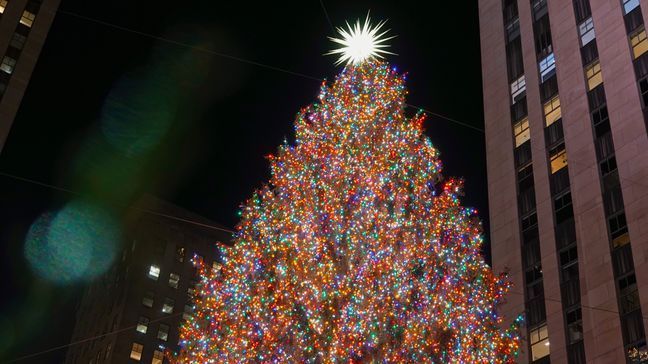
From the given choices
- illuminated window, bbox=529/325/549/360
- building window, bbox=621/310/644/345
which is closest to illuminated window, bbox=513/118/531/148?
illuminated window, bbox=529/325/549/360

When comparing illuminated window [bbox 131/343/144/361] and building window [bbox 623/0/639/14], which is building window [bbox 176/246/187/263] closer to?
illuminated window [bbox 131/343/144/361]

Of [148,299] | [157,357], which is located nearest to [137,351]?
[157,357]

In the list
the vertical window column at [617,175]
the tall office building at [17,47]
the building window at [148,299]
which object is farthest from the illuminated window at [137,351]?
the vertical window column at [617,175]

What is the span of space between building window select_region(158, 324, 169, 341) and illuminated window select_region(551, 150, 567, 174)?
49.1 metres

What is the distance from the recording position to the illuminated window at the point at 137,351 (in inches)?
2815

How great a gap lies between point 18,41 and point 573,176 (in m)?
33.4

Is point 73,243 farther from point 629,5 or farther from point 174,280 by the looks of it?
point 629,5

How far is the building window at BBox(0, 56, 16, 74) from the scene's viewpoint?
4306cm

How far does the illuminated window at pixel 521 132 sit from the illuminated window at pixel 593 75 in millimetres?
4405

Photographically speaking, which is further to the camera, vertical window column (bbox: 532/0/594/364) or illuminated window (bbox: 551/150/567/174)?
illuminated window (bbox: 551/150/567/174)

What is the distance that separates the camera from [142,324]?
243ft

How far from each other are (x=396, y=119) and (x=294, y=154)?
328cm

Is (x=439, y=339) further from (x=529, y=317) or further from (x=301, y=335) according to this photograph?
(x=529, y=317)

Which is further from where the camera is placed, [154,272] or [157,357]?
[154,272]
